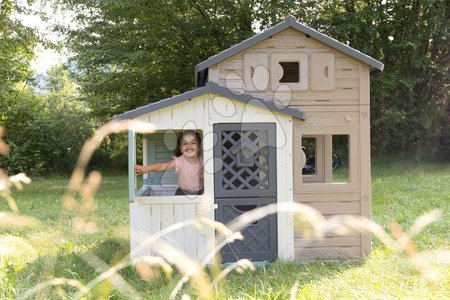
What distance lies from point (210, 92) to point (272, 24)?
13856mm

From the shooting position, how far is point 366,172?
6145 millimetres

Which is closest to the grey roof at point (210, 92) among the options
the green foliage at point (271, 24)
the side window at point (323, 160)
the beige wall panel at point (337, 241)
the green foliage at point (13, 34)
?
the side window at point (323, 160)

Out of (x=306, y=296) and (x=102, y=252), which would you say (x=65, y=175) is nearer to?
(x=102, y=252)

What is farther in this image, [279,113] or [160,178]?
[160,178]

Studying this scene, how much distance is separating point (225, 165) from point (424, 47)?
1670cm

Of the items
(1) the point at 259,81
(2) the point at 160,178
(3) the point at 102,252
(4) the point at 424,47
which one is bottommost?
(3) the point at 102,252

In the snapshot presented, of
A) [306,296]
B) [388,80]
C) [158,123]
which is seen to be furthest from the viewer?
→ [388,80]

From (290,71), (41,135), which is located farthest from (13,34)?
(290,71)

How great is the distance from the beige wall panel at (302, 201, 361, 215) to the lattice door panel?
0.54 metres

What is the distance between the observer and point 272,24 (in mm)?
19062

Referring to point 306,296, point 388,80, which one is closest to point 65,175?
point 388,80

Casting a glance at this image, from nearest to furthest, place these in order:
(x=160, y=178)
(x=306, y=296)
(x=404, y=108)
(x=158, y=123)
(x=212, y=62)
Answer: (x=306, y=296) < (x=158, y=123) < (x=212, y=62) < (x=160, y=178) < (x=404, y=108)

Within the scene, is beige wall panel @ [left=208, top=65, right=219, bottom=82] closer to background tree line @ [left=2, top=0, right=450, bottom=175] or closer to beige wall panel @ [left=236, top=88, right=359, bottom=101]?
beige wall panel @ [left=236, top=88, right=359, bottom=101]

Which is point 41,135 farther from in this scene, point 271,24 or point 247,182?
point 247,182
